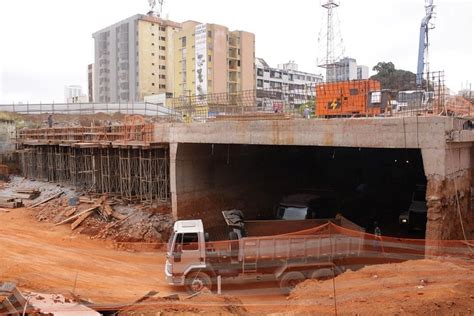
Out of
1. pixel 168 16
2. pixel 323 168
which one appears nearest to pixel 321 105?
pixel 323 168

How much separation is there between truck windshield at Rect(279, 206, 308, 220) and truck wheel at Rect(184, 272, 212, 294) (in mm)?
4649

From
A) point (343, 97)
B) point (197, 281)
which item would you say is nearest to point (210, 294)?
point (197, 281)

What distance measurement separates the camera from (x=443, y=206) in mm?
12141

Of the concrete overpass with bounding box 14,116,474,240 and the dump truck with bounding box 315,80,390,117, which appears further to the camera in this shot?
the dump truck with bounding box 315,80,390,117

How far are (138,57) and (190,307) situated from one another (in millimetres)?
79475

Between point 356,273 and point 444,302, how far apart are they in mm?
3167

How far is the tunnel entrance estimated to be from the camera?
20.1 meters

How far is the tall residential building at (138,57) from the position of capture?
8425 centimetres

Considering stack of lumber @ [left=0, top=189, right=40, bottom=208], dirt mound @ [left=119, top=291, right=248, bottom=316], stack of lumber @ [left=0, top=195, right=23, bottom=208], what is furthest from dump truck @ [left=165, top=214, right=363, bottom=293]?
stack of lumber @ [left=0, top=189, right=40, bottom=208]

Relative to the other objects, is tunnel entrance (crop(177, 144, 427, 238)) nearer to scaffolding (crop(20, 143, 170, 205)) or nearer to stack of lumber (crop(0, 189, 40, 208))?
scaffolding (crop(20, 143, 170, 205))

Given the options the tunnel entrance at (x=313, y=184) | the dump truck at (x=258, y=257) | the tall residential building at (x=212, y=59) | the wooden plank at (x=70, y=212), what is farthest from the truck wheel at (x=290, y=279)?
the tall residential building at (x=212, y=59)

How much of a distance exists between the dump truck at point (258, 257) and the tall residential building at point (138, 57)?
7160cm

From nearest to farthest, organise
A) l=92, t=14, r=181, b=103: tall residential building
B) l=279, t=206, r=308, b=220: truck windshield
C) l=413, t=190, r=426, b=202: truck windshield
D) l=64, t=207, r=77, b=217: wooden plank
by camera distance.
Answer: l=279, t=206, r=308, b=220: truck windshield → l=413, t=190, r=426, b=202: truck windshield → l=64, t=207, r=77, b=217: wooden plank → l=92, t=14, r=181, b=103: tall residential building

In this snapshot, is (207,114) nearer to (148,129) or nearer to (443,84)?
(148,129)
